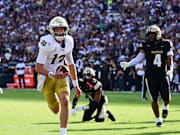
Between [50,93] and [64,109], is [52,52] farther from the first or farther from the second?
[64,109]

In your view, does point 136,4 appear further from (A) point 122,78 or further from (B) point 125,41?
(A) point 122,78

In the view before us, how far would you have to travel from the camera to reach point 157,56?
10.4m

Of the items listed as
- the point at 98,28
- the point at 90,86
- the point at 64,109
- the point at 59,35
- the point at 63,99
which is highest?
the point at 59,35

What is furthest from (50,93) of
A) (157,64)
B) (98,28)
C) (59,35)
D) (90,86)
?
(98,28)

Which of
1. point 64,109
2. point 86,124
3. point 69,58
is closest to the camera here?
point 64,109

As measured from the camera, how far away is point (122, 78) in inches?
1017

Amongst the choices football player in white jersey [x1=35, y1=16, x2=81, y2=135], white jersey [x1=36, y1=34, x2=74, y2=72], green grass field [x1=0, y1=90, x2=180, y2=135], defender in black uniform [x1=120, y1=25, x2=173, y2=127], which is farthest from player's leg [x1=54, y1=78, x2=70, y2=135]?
defender in black uniform [x1=120, y1=25, x2=173, y2=127]

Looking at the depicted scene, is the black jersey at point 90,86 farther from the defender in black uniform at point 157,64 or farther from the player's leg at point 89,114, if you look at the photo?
the defender in black uniform at point 157,64

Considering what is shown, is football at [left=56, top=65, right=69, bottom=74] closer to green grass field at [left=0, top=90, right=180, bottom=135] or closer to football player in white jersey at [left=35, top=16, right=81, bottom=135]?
football player in white jersey at [left=35, top=16, right=81, bottom=135]

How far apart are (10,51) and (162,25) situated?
975cm

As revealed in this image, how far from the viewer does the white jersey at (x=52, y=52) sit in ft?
26.4

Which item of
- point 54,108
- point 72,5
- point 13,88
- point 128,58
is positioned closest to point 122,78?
point 128,58

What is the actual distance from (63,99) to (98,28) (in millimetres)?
22368

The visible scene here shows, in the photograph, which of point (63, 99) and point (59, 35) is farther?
point (59, 35)
